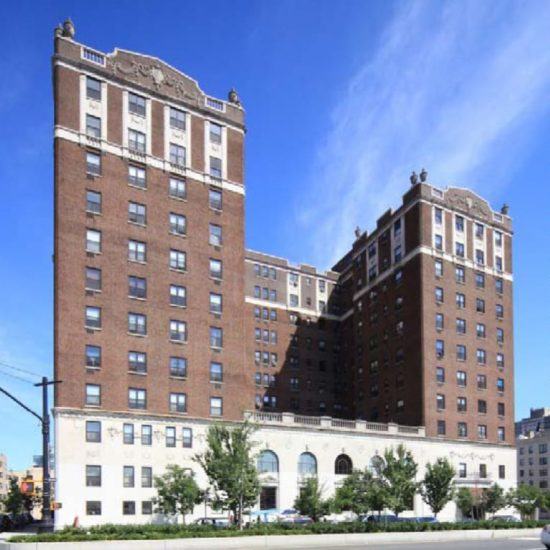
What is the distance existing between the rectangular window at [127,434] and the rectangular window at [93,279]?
40.2ft

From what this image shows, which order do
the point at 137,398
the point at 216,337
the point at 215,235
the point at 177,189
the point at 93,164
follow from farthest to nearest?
1. the point at 215,235
2. the point at 177,189
3. the point at 216,337
4. the point at 93,164
5. the point at 137,398

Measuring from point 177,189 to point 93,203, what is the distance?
360 inches

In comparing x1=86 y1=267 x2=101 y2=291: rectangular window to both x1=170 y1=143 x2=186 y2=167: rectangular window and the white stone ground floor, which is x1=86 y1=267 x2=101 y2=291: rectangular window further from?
x1=170 y1=143 x2=186 y2=167: rectangular window

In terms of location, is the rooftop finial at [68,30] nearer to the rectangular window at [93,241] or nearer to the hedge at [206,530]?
the rectangular window at [93,241]

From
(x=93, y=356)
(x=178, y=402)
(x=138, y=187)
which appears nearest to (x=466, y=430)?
(x=178, y=402)

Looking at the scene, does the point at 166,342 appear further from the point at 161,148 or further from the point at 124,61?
the point at 124,61

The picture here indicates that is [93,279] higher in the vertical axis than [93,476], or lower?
higher

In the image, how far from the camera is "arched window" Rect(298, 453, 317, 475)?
74.5 m

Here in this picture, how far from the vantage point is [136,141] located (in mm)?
70250

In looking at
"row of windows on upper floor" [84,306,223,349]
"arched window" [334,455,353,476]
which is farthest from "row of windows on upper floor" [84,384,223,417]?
"arched window" [334,455,353,476]

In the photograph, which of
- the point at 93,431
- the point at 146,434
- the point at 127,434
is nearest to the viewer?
the point at 93,431

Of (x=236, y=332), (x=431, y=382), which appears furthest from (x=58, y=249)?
(x=431, y=382)

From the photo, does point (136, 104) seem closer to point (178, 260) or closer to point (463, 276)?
point (178, 260)

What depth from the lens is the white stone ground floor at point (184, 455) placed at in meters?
59.8
